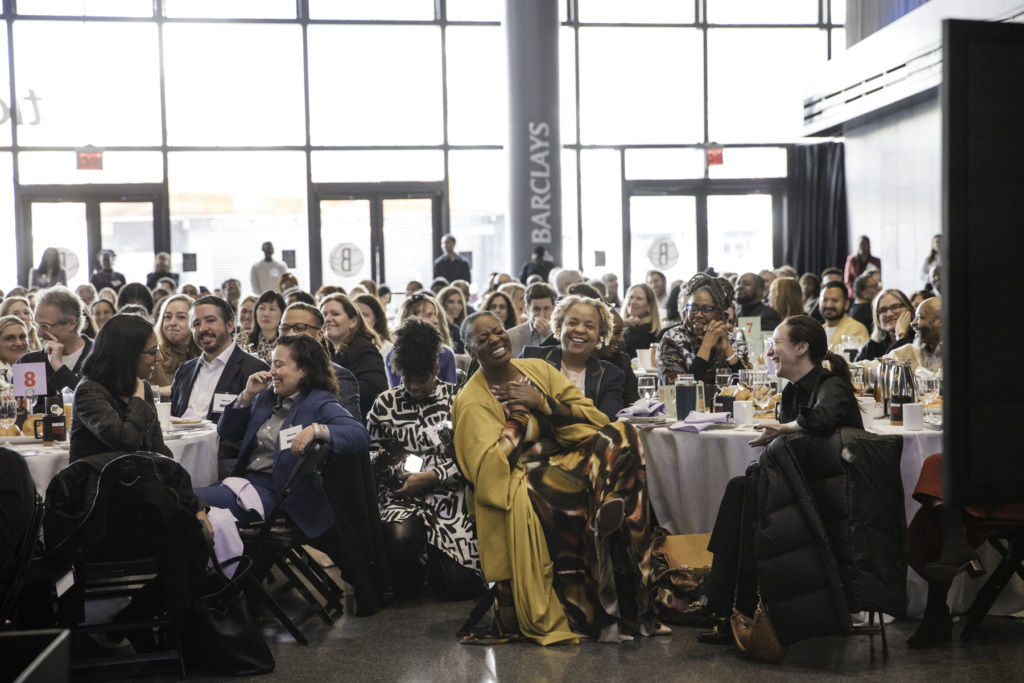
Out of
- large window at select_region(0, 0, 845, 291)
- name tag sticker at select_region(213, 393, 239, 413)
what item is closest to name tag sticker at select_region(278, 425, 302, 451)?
name tag sticker at select_region(213, 393, 239, 413)

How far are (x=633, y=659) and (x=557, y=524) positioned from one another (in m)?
0.56

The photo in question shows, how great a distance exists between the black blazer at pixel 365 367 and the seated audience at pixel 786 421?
7.07 ft

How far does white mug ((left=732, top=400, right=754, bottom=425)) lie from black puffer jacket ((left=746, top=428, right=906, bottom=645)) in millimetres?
812

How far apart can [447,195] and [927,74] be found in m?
6.76

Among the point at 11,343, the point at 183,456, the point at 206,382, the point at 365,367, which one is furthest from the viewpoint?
the point at 11,343

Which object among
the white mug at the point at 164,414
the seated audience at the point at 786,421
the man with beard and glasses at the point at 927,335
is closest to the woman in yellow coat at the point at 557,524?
the seated audience at the point at 786,421

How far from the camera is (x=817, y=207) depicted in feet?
53.4

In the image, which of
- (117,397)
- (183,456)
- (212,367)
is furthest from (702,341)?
(117,397)

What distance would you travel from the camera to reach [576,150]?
15.5 metres

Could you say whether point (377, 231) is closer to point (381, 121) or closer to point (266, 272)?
point (381, 121)

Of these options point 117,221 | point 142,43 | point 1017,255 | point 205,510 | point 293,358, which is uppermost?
point 142,43

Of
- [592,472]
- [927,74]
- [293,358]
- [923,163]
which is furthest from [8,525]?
[923,163]

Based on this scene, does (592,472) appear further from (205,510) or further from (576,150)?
(576,150)

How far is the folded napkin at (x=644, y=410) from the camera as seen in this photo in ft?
14.8
